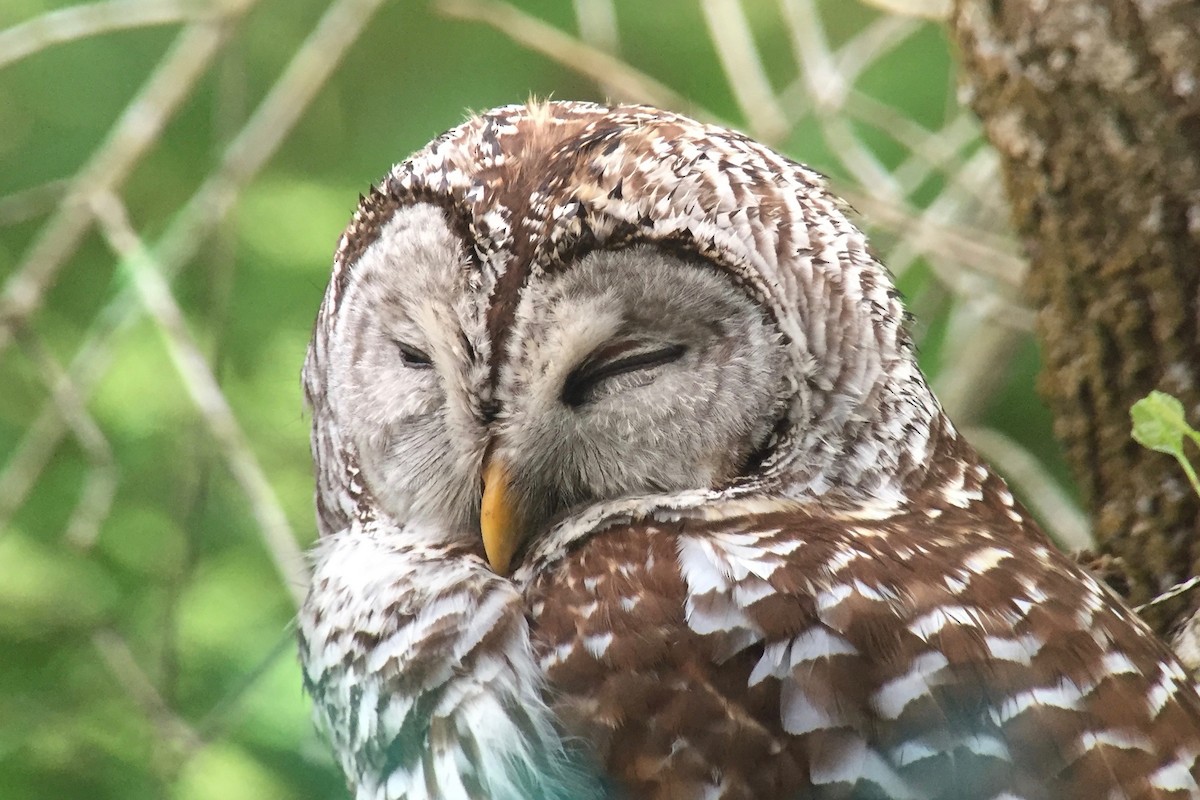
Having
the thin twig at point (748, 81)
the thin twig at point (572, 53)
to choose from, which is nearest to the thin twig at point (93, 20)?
the thin twig at point (572, 53)

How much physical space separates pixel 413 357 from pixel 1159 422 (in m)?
0.87

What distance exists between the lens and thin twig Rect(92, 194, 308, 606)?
2029 millimetres

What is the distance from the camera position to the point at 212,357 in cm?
226

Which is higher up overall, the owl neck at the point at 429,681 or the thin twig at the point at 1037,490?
the owl neck at the point at 429,681

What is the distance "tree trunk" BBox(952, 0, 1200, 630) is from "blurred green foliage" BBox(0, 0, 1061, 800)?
0.29 m

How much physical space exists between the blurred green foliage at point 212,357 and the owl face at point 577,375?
1.39 ft

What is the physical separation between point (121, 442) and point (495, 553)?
4.45 ft

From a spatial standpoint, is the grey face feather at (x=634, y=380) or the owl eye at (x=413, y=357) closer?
the grey face feather at (x=634, y=380)

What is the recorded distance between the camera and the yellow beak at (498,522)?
55.7 inches

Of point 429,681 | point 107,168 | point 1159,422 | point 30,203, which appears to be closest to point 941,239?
point 1159,422

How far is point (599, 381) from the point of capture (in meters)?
1.41

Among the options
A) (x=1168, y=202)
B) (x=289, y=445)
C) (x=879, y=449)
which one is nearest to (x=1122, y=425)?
(x=1168, y=202)

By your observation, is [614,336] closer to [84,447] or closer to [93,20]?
[84,447]

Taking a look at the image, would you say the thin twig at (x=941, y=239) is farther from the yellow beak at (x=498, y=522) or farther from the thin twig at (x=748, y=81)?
the yellow beak at (x=498, y=522)
